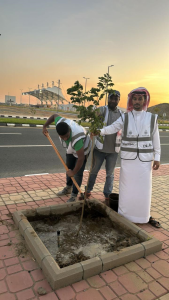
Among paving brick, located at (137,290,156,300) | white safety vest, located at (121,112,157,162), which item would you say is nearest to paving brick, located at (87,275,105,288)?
paving brick, located at (137,290,156,300)

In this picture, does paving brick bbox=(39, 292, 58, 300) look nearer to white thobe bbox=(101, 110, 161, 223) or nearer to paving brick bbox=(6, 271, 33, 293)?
paving brick bbox=(6, 271, 33, 293)

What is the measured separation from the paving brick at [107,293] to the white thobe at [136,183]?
133cm

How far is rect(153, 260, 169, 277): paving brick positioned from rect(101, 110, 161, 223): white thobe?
30.9 inches

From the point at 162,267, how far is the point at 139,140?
5.18ft

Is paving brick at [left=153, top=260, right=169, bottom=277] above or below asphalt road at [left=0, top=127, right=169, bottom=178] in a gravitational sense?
below

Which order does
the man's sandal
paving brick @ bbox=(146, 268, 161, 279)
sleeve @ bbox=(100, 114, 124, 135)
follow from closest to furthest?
paving brick @ bbox=(146, 268, 161, 279)
sleeve @ bbox=(100, 114, 124, 135)
the man's sandal

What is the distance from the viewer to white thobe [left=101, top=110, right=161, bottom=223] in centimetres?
331

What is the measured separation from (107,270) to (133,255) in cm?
37

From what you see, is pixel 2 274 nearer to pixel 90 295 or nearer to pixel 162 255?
pixel 90 295

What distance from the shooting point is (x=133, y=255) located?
8.76ft

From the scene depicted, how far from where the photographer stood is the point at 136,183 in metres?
3.33

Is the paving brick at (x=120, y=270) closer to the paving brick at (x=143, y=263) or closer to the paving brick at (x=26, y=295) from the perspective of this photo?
the paving brick at (x=143, y=263)

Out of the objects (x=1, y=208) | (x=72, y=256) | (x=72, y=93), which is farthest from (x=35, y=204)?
(x=72, y=93)

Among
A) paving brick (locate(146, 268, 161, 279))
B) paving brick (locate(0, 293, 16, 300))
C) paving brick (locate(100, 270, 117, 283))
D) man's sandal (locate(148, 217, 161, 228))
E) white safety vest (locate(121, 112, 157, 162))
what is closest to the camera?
paving brick (locate(0, 293, 16, 300))
